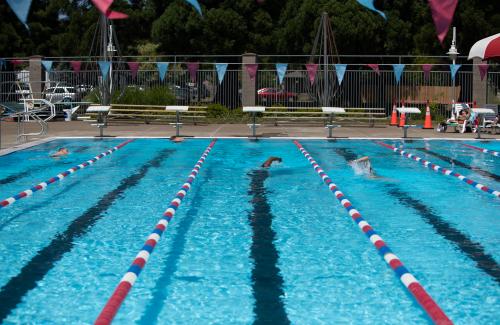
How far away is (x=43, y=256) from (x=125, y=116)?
19.4 m

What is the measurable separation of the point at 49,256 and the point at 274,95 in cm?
2596

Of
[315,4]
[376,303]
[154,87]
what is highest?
[315,4]

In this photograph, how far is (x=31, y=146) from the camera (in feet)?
53.6

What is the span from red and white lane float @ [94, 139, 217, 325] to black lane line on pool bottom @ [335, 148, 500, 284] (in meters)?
3.00

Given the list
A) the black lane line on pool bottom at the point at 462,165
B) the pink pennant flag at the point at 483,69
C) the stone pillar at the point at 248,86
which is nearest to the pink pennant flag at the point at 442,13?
the black lane line on pool bottom at the point at 462,165

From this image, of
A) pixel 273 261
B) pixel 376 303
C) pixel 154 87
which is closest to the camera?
pixel 376 303

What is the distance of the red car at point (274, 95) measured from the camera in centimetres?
3062

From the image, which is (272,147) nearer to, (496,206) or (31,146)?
(31,146)

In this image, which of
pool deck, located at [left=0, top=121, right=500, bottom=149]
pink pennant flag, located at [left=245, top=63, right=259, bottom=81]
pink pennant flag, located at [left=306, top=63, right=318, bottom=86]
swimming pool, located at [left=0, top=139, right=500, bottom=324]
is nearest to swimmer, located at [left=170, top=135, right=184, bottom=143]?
pool deck, located at [left=0, top=121, right=500, bottom=149]

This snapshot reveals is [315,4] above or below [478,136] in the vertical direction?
above

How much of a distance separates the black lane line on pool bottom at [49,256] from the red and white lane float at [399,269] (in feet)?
9.69

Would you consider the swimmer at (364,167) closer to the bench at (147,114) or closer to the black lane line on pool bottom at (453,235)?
the black lane line on pool bottom at (453,235)

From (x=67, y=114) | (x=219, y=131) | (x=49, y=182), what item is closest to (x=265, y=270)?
(x=49, y=182)

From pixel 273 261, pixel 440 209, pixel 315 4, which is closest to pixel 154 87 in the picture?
pixel 315 4
